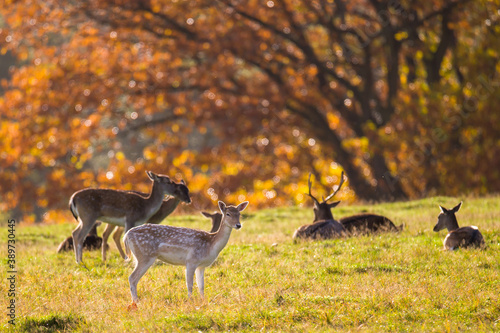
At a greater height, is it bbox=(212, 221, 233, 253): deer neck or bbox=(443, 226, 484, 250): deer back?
bbox=(443, 226, 484, 250): deer back

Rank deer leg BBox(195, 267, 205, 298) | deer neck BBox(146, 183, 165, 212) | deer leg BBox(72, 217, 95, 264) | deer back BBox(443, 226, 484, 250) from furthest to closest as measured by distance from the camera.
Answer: deer neck BBox(146, 183, 165, 212)
deer leg BBox(72, 217, 95, 264)
deer back BBox(443, 226, 484, 250)
deer leg BBox(195, 267, 205, 298)

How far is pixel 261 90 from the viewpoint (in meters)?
26.5

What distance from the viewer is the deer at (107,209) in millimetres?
12391

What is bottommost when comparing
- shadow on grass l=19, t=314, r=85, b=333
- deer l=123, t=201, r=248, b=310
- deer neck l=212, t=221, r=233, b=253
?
shadow on grass l=19, t=314, r=85, b=333

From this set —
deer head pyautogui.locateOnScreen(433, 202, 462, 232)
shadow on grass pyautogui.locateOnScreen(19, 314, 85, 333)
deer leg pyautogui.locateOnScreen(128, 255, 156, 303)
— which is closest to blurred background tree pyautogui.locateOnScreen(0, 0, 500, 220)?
deer head pyautogui.locateOnScreen(433, 202, 462, 232)

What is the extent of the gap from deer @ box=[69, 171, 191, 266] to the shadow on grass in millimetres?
3417

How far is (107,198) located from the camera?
1265cm

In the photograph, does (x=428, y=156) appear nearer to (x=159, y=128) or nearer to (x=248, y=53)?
(x=248, y=53)

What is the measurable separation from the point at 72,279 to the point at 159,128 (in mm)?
19362

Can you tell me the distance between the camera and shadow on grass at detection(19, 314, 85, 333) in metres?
8.27

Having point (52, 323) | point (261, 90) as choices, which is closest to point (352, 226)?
point (52, 323)

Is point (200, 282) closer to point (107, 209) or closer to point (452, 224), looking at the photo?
point (107, 209)

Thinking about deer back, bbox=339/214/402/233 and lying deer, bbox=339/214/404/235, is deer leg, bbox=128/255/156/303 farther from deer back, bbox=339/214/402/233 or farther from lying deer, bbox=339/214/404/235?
deer back, bbox=339/214/402/233

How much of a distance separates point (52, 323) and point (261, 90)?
18886 mm
